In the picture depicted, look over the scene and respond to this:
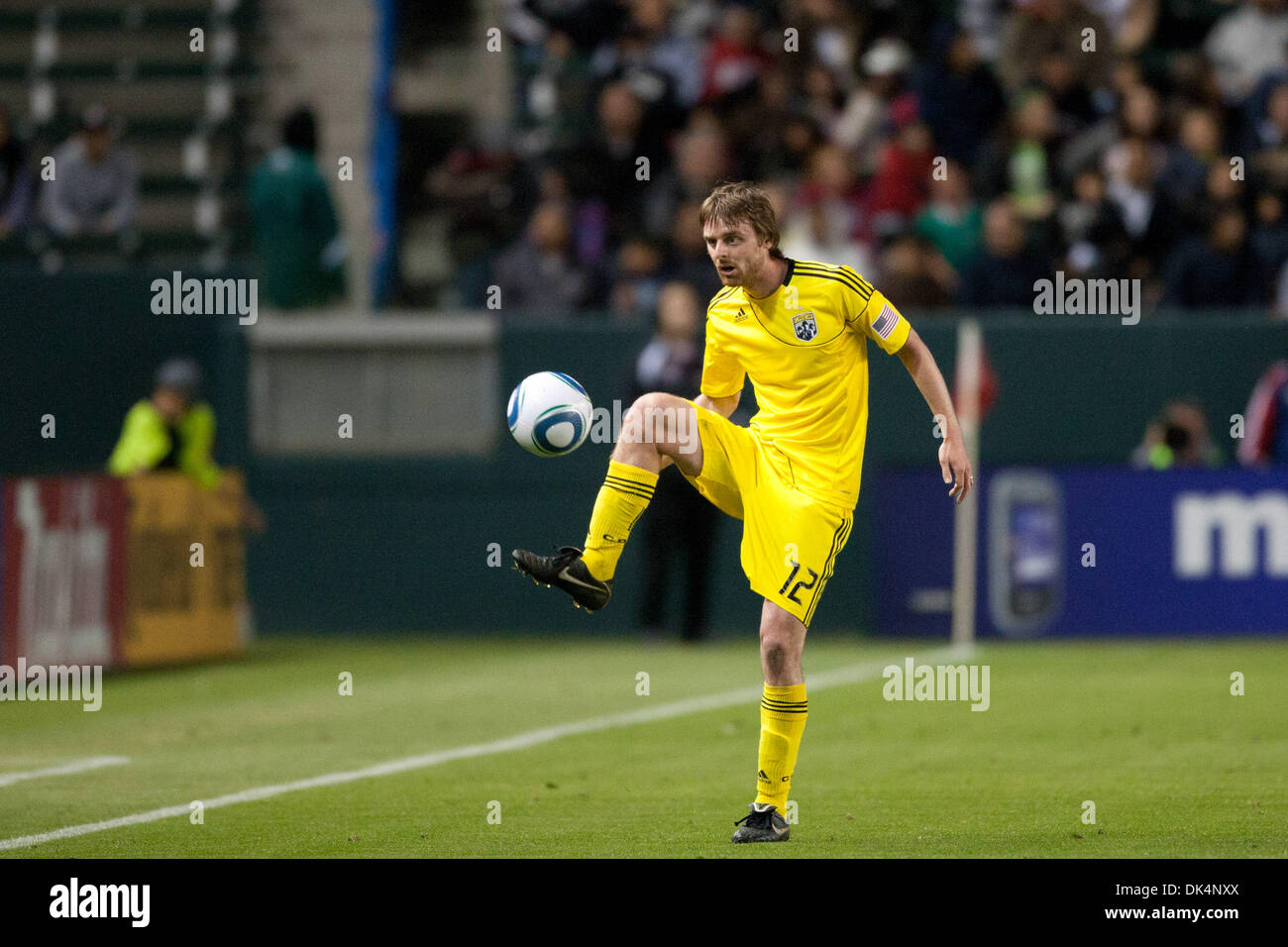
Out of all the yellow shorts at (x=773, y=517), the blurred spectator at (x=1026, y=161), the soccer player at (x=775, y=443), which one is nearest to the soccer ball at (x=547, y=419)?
the soccer player at (x=775, y=443)

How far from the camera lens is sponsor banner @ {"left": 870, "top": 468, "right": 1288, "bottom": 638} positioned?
15.7 metres

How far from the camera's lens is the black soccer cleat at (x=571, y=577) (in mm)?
6992

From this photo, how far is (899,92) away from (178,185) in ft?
22.9

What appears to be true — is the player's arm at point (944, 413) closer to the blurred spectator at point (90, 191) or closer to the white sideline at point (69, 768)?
the white sideline at point (69, 768)

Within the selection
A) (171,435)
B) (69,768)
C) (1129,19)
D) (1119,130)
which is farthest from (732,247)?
(1129,19)

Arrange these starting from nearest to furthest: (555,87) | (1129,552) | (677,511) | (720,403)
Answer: (720,403) → (1129,552) → (677,511) → (555,87)

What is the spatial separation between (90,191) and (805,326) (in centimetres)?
1260

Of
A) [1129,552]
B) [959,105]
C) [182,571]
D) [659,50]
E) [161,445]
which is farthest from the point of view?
[659,50]

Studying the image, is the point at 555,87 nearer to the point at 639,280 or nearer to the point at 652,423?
the point at 639,280

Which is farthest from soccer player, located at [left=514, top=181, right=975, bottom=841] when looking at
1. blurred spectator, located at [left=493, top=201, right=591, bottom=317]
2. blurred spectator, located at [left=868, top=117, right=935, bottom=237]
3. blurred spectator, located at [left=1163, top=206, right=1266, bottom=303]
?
blurred spectator, located at [left=868, top=117, right=935, bottom=237]

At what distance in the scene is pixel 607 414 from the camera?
16484 mm

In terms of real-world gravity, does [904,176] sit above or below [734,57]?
below

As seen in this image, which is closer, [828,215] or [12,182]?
[828,215]

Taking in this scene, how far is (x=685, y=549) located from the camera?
1622 centimetres
